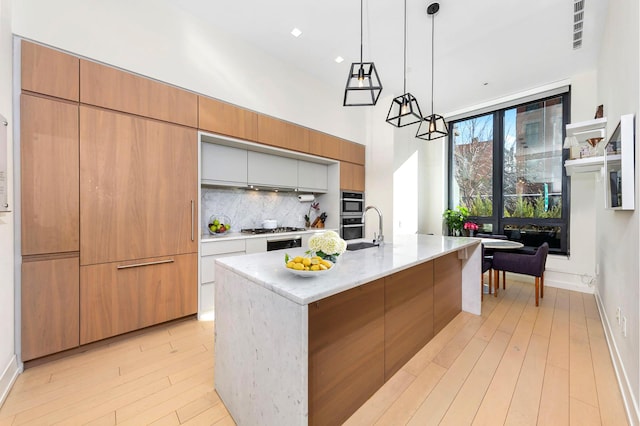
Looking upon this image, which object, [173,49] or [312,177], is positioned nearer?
[173,49]

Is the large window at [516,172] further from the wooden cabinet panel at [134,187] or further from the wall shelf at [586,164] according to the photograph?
the wooden cabinet panel at [134,187]

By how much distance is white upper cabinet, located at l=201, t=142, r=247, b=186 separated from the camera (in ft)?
9.75

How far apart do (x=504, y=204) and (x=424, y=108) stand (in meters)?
2.38

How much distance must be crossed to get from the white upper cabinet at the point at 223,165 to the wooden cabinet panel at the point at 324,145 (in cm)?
106

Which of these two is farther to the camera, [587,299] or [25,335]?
[587,299]

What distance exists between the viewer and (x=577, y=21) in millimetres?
2770

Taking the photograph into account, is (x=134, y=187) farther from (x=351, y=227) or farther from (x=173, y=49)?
(x=351, y=227)

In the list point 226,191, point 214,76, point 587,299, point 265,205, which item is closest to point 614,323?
point 587,299

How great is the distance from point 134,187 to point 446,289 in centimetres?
318

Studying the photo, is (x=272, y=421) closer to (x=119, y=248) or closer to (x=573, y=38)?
(x=119, y=248)

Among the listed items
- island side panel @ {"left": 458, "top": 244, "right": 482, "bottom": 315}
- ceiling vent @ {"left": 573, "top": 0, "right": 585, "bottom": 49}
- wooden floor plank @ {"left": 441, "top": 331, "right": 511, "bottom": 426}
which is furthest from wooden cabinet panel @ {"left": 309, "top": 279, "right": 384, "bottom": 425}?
ceiling vent @ {"left": 573, "top": 0, "right": 585, "bottom": 49}

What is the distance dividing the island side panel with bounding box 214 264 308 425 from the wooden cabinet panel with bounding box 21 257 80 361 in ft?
4.55

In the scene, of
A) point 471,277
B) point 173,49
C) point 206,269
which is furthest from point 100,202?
point 471,277

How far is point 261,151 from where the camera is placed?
3.49m
